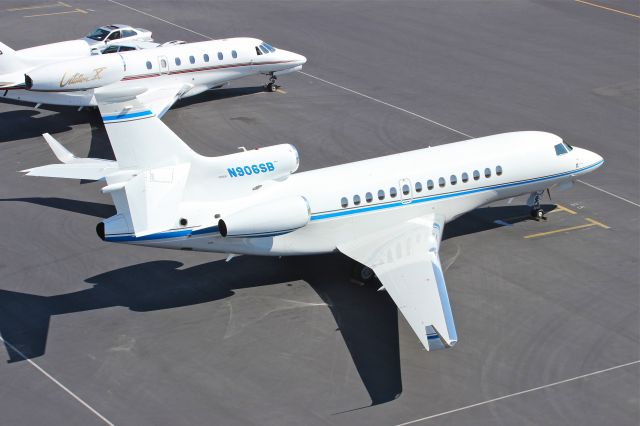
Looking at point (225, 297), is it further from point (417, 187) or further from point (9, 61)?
point (9, 61)

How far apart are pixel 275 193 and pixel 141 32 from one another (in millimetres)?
22526

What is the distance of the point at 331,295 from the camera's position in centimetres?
3008

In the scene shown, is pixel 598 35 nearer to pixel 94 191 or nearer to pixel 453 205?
pixel 453 205

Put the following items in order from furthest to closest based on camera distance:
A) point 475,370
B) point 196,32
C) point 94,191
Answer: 1. point 196,32
2. point 94,191
3. point 475,370

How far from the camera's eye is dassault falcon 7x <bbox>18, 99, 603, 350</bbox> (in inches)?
1083

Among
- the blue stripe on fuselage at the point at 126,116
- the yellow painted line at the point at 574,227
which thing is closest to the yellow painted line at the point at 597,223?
the yellow painted line at the point at 574,227

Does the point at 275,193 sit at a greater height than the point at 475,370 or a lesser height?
greater

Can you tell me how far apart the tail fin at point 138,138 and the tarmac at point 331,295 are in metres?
4.29

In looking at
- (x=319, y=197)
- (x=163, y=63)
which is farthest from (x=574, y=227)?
(x=163, y=63)

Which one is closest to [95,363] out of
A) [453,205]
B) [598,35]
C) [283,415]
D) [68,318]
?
[68,318]

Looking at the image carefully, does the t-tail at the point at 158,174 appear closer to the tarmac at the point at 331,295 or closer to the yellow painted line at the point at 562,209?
the tarmac at the point at 331,295

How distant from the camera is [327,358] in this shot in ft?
88.4

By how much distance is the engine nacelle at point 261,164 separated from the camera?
29.5m

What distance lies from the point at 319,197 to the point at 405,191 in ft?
9.64
